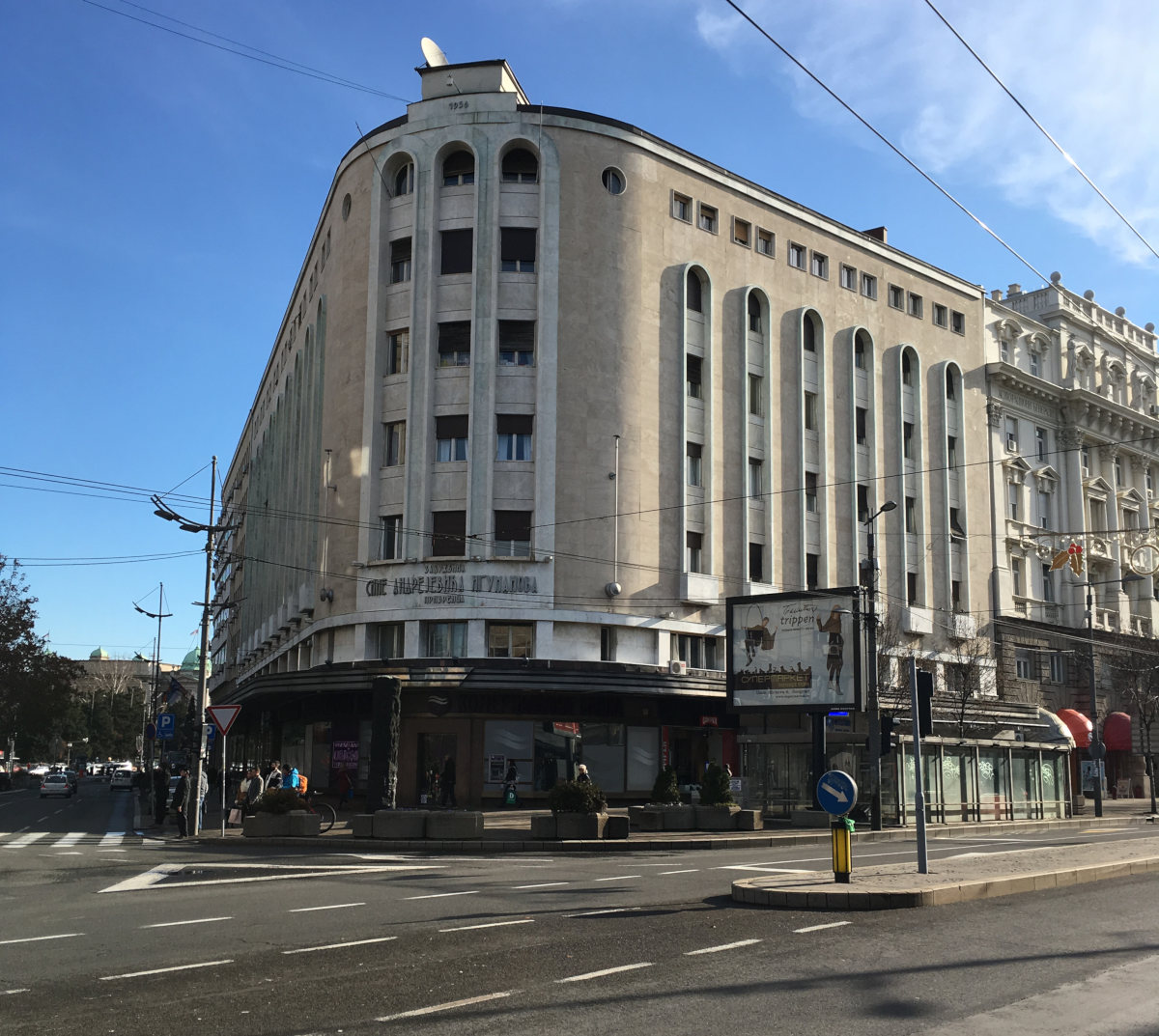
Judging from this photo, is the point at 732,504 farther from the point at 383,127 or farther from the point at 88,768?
the point at 88,768

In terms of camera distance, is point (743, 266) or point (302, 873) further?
point (743, 266)

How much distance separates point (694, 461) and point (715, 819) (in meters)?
18.9

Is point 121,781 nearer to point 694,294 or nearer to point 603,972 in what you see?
point 694,294

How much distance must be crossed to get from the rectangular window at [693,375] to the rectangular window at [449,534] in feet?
34.1

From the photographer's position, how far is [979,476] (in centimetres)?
5575

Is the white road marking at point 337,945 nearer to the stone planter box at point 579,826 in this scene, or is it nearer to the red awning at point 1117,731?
the stone planter box at point 579,826

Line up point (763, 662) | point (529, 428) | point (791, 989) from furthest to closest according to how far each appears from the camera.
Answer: point (529, 428) → point (763, 662) → point (791, 989)

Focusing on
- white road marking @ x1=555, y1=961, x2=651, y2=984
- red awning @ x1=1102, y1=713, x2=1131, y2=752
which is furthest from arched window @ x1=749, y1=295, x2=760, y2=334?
white road marking @ x1=555, y1=961, x2=651, y2=984

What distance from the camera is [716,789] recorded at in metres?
28.0

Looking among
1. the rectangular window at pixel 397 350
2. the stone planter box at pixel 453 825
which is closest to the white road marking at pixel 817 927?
the stone planter box at pixel 453 825

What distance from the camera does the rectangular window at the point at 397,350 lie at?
136 ft

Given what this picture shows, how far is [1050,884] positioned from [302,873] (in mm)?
10865

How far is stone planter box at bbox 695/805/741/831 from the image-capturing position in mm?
27281

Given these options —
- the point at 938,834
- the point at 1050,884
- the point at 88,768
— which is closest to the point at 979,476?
the point at 938,834
